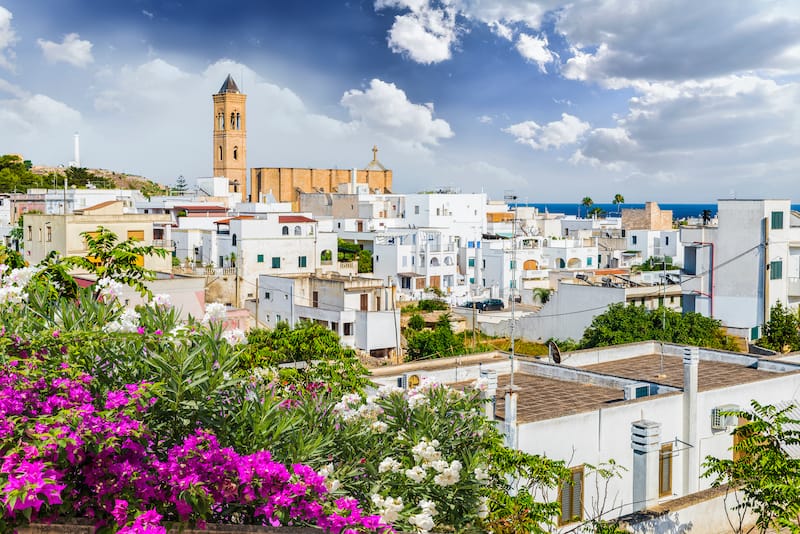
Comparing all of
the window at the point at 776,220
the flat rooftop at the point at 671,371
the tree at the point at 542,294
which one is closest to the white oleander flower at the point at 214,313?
the flat rooftop at the point at 671,371

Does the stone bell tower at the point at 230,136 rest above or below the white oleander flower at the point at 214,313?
above

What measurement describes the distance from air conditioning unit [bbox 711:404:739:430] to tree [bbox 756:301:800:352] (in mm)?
18960

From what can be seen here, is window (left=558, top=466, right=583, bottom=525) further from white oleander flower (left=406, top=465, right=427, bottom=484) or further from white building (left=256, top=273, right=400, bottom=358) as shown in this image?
white building (left=256, top=273, right=400, bottom=358)

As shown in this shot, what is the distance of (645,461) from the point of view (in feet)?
38.3

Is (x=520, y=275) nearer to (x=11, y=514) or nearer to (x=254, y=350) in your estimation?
(x=254, y=350)

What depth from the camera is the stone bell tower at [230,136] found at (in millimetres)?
101062

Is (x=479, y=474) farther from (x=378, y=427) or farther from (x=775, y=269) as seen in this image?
(x=775, y=269)

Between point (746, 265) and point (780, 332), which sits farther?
point (746, 265)

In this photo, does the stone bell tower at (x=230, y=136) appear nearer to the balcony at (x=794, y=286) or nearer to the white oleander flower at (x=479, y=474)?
the balcony at (x=794, y=286)

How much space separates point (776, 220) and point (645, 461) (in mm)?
26550

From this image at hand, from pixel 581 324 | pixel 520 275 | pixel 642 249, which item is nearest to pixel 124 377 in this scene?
pixel 581 324

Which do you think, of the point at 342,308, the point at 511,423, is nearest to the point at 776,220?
the point at 342,308

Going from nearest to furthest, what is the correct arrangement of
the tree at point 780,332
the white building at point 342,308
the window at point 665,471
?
1. the window at point 665,471
2. the tree at point 780,332
3. the white building at point 342,308

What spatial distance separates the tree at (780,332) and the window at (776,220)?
10.4 ft
